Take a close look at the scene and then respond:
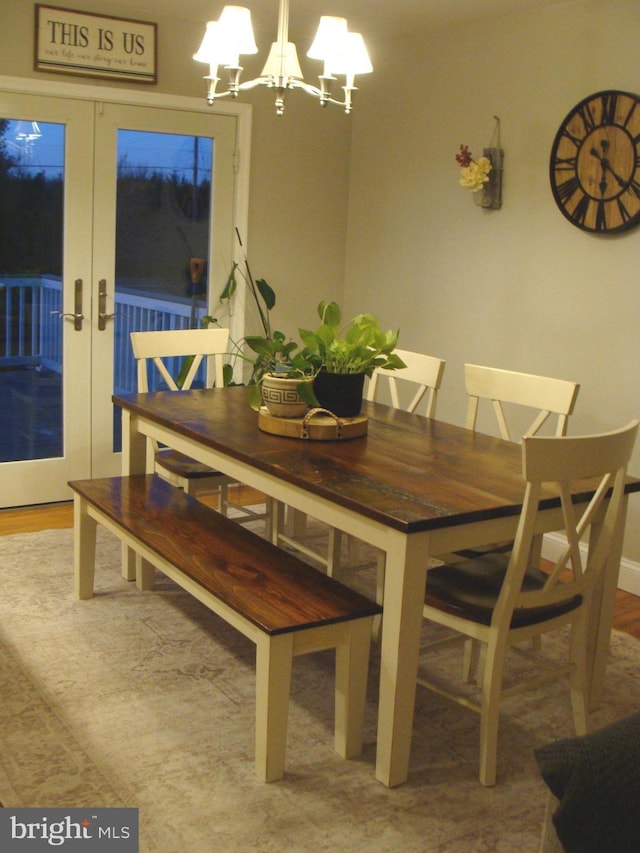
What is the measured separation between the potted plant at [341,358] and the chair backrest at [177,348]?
100 cm

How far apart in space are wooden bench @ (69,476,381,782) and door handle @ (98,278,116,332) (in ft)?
5.64

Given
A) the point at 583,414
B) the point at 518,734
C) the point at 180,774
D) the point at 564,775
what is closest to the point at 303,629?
the point at 180,774

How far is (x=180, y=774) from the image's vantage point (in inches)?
99.7

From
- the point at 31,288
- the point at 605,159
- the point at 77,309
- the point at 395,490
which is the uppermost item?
the point at 605,159

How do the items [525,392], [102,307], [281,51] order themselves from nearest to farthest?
[281,51] < [525,392] < [102,307]

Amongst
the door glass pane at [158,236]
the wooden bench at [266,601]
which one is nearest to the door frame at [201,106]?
the door glass pane at [158,236]

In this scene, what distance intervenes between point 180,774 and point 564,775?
1.37 m

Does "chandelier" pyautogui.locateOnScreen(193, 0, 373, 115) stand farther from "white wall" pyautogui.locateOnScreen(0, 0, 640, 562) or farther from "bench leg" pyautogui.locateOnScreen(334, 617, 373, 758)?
"bench leg" pyautogui.locateOnScreen(334, 617, 373, 758)

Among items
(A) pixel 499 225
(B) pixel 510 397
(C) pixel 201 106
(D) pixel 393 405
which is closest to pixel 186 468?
(D) pixel 393 405

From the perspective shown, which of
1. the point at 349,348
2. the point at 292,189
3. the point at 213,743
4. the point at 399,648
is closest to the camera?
the point at 399,648

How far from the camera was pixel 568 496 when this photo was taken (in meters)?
2.47

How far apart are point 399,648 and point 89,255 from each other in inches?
122

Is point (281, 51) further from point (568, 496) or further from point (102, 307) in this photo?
point (102, 307)

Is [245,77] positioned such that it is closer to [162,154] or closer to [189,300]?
[162,154]
